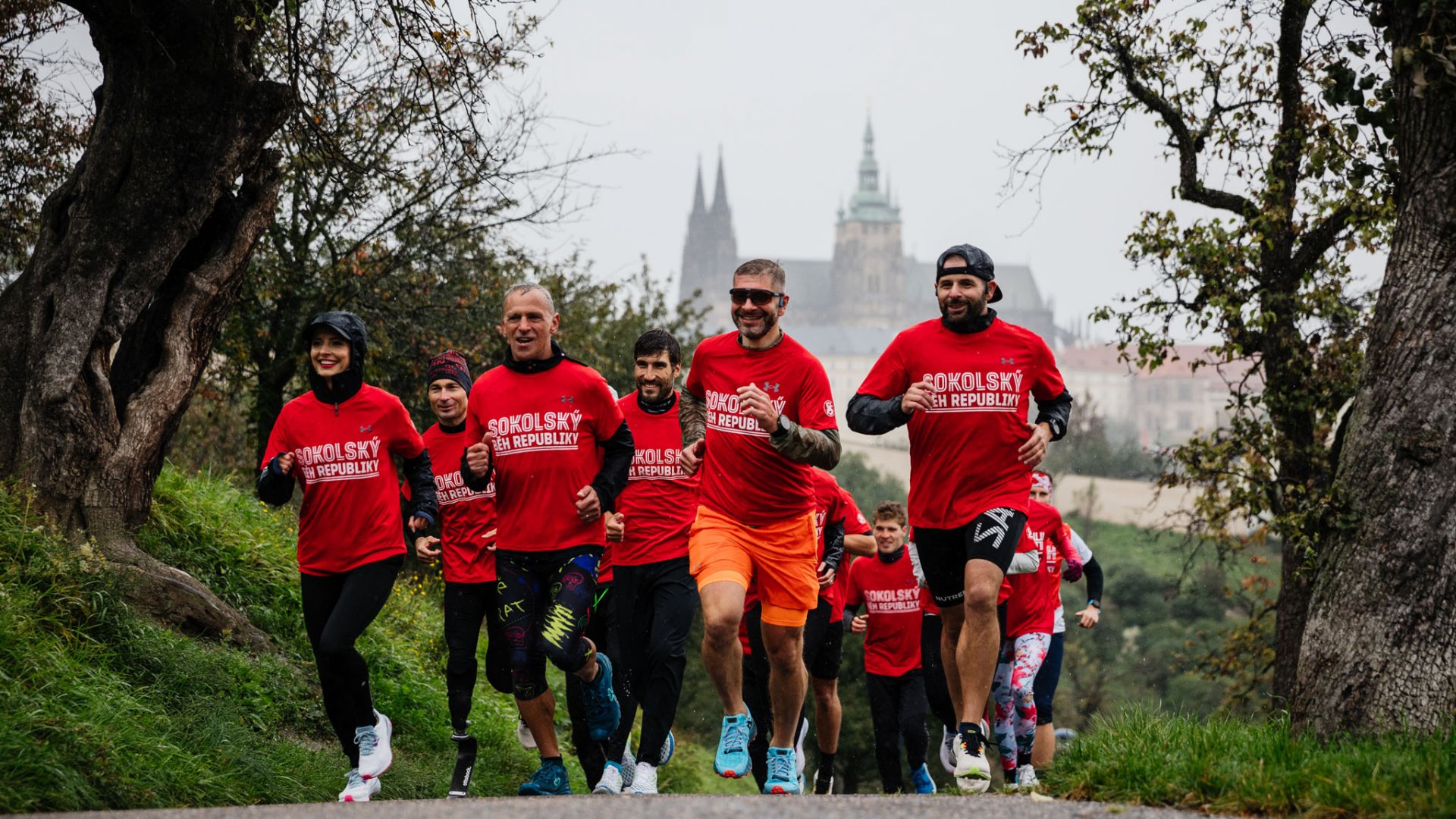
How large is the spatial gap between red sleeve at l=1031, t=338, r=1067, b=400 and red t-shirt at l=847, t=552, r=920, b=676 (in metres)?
3.70

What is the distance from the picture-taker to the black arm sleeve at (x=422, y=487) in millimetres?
7109

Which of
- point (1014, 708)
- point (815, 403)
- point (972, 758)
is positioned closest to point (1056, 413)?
point (815, 403)

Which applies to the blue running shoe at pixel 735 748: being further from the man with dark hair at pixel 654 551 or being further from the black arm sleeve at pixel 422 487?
the black arm sleeve at pixel 422 487

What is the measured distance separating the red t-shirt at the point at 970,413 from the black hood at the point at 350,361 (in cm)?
250

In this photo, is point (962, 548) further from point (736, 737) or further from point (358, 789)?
point (358, 789)

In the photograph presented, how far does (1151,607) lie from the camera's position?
5647cm

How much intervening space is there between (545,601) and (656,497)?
1.54 meters

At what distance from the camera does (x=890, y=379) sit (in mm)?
7008

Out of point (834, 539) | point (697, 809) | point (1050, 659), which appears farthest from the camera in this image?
point (1050, 659)

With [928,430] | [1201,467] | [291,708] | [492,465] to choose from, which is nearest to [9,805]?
[492,465]

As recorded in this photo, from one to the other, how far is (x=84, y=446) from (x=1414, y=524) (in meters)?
7.52

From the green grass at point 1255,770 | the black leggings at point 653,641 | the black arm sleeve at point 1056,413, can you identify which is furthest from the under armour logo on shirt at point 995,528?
the black leggings at point 653,641

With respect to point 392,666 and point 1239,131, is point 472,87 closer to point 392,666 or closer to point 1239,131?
point 392,666

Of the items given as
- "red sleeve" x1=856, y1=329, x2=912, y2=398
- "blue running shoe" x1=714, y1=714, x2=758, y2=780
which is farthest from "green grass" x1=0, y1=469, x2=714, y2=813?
"red sleeve" x1=856, y1=329, x2=912, y2=398
